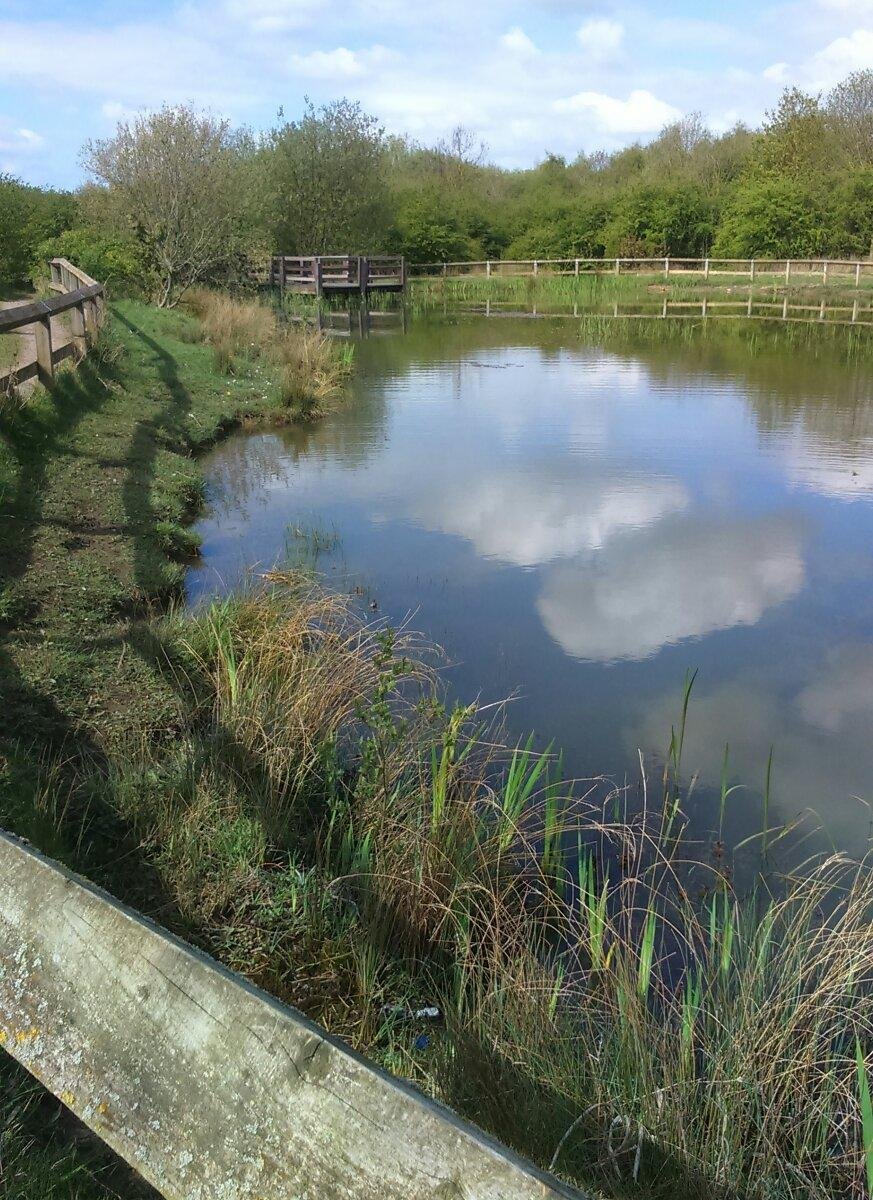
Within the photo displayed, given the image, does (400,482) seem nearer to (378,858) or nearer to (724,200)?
(378,858)

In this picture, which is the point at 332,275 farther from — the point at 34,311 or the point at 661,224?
the point at 34,311

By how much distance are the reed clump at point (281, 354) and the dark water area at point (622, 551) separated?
1.81 ft

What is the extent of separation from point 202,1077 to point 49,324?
1071 centimetres

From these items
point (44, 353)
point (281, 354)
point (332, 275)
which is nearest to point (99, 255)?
point (281, 354)

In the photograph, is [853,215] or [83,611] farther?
[853,215]

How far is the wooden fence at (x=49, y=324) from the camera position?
8.86 m

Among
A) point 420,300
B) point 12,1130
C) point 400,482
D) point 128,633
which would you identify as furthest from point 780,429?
point 420,300

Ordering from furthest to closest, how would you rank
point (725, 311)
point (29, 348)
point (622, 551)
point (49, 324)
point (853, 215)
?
point (853, 215) → point (725, 311) → point (29, 348) → point (49, 324) → point (622, 551)

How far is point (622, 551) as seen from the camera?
331 inches

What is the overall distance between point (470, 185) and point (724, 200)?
15.1 metres

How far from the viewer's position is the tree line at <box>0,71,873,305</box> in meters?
22.5

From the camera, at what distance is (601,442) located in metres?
12.4

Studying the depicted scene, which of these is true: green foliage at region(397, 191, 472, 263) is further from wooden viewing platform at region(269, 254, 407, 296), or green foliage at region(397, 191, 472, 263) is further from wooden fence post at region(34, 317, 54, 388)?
wooden fence post at region(34, 317, 54, 388)

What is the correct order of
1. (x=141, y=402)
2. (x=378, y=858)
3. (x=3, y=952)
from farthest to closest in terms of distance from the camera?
(x=141, y=402), (x=378, y=858), (x=3, y=952)
